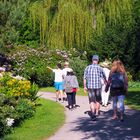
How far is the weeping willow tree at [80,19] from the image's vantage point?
3306 cm

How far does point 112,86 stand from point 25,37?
1508 inches

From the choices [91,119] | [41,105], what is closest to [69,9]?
[41,105]

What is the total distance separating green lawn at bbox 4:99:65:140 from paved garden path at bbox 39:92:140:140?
0.24 meters

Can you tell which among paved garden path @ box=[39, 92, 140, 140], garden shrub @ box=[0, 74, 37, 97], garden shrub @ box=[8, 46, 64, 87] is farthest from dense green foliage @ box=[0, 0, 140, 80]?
paved garden path @ box=[39, 92, 140, 140]

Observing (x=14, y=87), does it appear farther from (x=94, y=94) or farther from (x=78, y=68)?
(x=78, y=68)

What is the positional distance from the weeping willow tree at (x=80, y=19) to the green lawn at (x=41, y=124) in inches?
659

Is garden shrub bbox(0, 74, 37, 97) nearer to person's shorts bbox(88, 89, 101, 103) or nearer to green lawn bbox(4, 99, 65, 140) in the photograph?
green lawn bbox(4, 99, 65, 140)

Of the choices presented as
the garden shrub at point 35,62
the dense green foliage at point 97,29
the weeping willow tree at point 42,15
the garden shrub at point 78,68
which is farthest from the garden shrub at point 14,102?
the weeping willow tree at point 42,15

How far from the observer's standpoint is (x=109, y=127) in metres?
12.0

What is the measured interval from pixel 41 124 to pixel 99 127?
189cm

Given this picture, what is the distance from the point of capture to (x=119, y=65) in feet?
41.7

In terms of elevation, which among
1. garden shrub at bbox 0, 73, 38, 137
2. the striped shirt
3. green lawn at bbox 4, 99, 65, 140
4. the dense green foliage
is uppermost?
the dense green foliage

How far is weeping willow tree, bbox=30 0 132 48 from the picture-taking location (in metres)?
33.1

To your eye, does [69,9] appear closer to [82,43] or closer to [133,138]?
[82,43]
